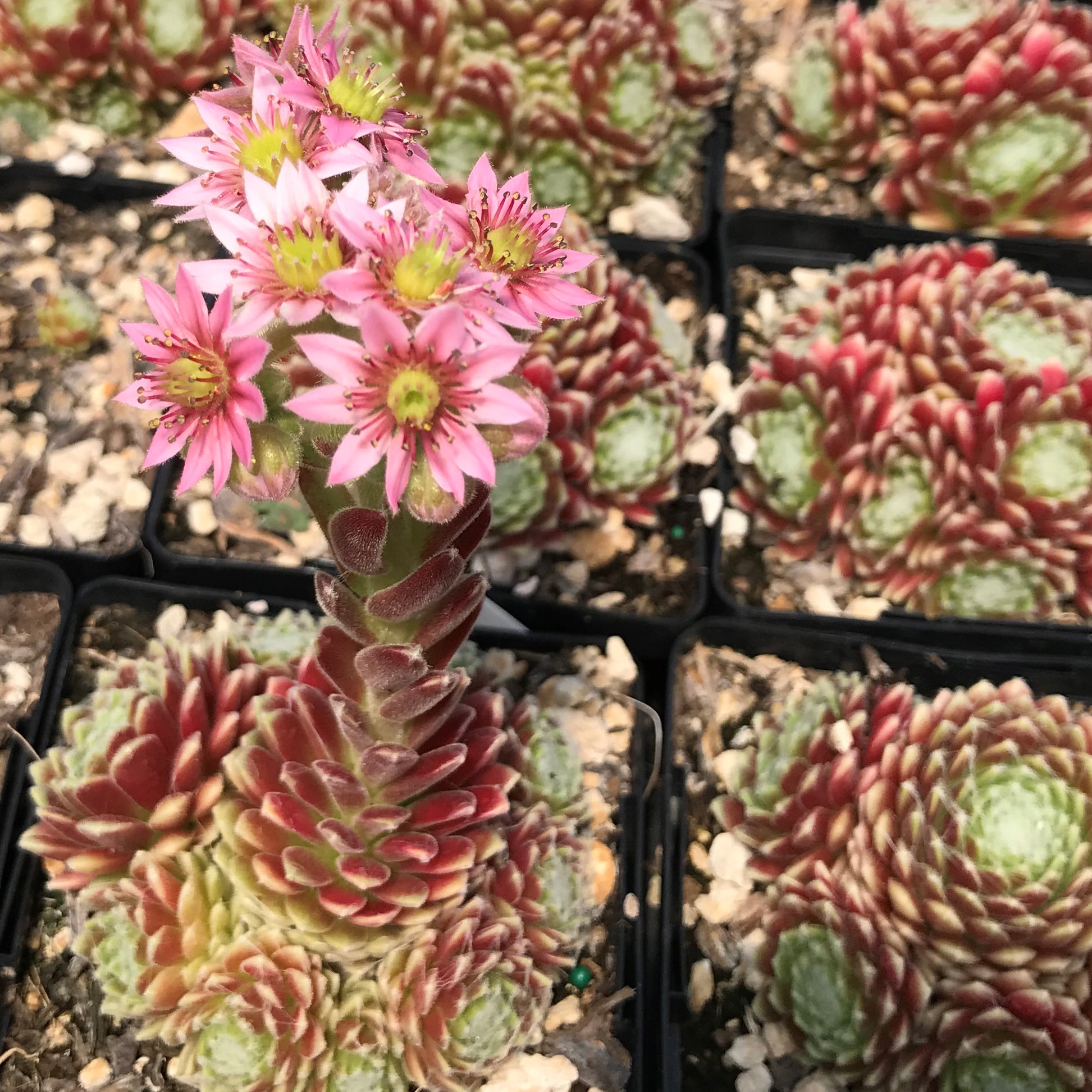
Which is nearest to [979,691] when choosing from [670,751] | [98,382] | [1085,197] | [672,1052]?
[670,751]

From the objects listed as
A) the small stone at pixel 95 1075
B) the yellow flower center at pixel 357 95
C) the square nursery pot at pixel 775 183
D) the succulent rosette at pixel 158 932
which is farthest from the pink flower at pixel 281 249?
the square nursery pot at pixel 775 183

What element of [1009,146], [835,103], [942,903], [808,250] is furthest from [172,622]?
[1009,146]

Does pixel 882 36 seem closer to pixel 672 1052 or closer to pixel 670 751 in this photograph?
pixel 670 751

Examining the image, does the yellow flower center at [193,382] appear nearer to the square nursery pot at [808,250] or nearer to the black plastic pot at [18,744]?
the black plastic pot at [18,744]

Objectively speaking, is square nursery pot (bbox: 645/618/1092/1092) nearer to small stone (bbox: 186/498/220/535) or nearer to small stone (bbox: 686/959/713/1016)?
small stone (bbox: 686/959/713/1016)

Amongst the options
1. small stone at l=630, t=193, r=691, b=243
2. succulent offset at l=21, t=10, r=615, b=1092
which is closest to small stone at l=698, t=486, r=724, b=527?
succulent offset at l=21, t=10, r=615, b=1092

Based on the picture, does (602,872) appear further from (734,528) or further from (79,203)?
(79,203)

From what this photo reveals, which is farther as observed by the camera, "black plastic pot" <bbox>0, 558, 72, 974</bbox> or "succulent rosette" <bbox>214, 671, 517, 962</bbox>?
"black plastic pot" <bbox>0, 558, 72, 974</bbox>
